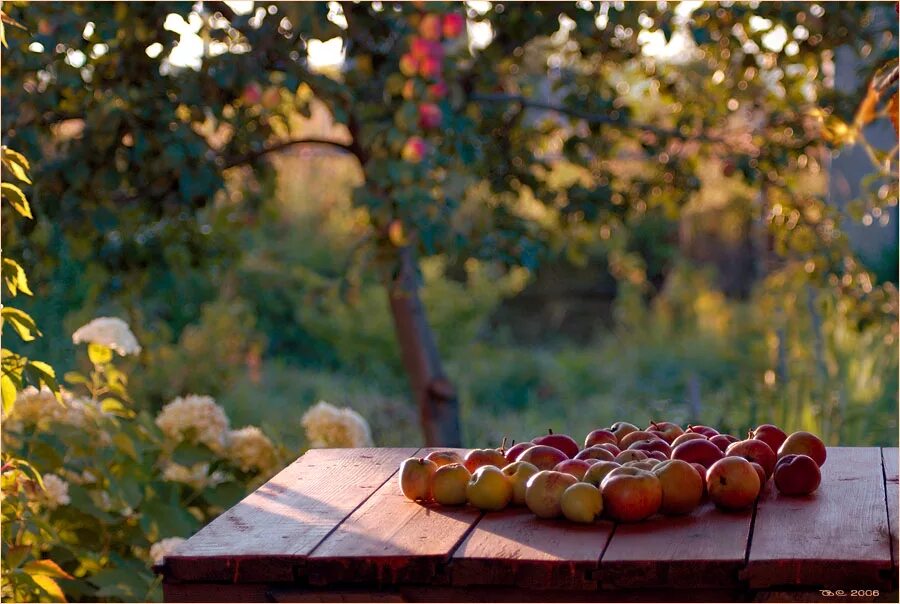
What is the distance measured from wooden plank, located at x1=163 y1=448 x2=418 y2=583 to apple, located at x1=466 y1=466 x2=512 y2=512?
18cm

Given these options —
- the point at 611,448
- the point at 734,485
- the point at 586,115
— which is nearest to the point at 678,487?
the point at 734,485

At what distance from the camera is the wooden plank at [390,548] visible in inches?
57.8

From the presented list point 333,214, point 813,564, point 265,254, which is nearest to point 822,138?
point 813,564

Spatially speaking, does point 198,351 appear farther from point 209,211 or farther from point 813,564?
point 813,564

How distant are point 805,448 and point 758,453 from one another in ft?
0.30

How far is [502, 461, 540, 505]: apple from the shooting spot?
1.68 m

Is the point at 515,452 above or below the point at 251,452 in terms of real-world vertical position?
above

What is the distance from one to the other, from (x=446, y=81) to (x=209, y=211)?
1.53 m

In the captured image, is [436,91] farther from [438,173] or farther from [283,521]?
[283,521]

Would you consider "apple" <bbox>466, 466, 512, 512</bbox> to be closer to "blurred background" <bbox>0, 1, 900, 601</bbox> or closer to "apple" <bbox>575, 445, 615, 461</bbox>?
"apple" <bbox>575, 445, 615, 461</bbox>

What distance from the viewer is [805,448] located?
1831 millimetres

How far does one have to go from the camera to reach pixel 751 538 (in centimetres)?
150

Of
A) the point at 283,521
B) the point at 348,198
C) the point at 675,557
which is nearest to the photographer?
the point at 675,557

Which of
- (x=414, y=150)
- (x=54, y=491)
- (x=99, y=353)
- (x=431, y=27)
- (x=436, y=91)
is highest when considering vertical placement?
(x=431, y=27)
